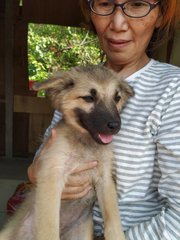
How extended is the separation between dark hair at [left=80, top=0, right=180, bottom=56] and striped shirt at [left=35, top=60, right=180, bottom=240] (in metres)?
0.27

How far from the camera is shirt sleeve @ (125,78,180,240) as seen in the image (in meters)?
1.88

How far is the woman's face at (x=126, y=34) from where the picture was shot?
2230 mm

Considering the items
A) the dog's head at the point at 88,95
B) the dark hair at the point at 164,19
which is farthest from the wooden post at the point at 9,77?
the dog's head at the point at 88,95

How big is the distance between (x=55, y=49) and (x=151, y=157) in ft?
13.0

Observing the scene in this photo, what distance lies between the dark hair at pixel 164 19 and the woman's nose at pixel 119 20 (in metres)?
0.21

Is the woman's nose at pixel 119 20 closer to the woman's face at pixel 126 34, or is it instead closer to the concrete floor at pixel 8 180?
the woman's face at pixel 126 34

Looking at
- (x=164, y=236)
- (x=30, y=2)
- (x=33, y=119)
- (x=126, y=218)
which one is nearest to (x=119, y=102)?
(x=126, y=218)

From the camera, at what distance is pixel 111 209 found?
218cm

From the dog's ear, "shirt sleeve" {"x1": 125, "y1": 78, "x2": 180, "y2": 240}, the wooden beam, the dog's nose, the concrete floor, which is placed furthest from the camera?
the wooden beam

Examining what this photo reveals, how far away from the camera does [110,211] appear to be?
2.18 metres

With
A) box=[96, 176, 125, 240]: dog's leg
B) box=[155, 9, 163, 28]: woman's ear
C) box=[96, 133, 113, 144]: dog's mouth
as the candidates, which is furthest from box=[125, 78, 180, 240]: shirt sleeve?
box=[155, 9, 163, 28]: woman's ear

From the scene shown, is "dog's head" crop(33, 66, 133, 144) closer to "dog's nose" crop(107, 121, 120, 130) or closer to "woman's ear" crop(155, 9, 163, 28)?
"dog's nose" crop(107, 121, 120, 130)

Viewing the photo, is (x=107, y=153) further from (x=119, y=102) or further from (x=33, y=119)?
(x=33, y=119)

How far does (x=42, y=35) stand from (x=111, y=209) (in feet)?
11.3
